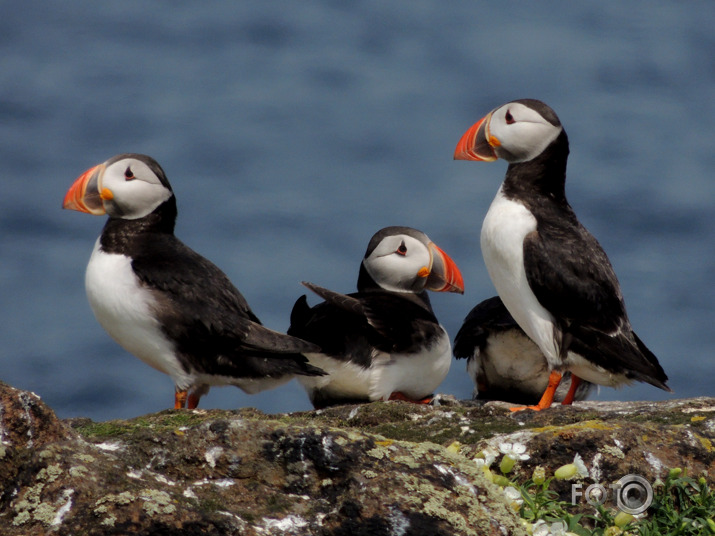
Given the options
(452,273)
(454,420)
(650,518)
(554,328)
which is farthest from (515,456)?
(452,273)

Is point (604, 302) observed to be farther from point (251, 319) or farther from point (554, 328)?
point (251, 319)

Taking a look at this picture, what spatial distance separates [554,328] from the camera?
284 inches

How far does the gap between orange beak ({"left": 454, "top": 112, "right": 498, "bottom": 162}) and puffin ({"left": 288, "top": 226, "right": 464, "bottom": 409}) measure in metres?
0.91

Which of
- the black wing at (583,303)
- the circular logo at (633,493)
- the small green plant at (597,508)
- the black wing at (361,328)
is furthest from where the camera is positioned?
the black wing at (361,328)

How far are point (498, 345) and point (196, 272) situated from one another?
217 cm

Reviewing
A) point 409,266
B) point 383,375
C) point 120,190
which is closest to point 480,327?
point 409,266

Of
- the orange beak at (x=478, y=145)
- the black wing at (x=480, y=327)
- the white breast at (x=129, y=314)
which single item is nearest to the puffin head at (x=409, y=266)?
the black wing at (x=480, y=327)

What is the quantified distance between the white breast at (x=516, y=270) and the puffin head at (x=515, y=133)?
0.45m

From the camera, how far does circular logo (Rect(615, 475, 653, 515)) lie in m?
4.00

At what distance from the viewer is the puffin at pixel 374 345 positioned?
7.59 m

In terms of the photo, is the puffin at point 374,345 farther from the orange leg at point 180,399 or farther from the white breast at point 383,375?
the orange leg at point 180,399

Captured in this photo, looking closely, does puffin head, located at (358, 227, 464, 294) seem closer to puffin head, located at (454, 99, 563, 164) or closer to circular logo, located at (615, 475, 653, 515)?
puffin head, located at (454, 99, 563, 164)

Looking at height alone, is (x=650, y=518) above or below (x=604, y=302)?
below

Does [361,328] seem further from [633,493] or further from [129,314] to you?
[633,493]
